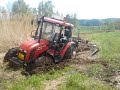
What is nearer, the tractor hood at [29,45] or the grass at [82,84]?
the grass at [82,84]

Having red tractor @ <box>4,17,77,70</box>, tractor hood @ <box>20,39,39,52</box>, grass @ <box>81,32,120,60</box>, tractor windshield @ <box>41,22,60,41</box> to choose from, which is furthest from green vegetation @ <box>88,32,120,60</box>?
tractor hood @ <box>20,39,39,52</box>

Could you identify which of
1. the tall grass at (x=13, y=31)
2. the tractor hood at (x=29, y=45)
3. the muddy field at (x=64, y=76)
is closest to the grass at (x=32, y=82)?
the muddy field at (x=64, y=76)

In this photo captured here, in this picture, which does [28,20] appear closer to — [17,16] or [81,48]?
[17,16]

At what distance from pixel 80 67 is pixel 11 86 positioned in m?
3.49

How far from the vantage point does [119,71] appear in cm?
1071

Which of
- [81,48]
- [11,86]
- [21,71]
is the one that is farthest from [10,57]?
[81,48]

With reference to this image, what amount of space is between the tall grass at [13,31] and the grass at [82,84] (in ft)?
23.6

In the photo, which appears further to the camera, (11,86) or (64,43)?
(64,43)

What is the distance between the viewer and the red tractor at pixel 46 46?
1113 centimetres

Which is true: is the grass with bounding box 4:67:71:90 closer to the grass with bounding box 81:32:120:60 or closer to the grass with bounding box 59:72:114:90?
the grass with bounding box 59:72:114:90

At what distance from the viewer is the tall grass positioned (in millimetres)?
16125

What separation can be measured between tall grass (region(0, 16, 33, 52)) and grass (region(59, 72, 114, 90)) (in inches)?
284

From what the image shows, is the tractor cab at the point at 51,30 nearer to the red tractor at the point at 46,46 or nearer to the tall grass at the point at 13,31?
the red tractor at the point at 46,46

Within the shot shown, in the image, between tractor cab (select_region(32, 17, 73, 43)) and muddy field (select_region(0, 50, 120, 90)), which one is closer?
muddy field (select_region(0, 50, 120, 90))
